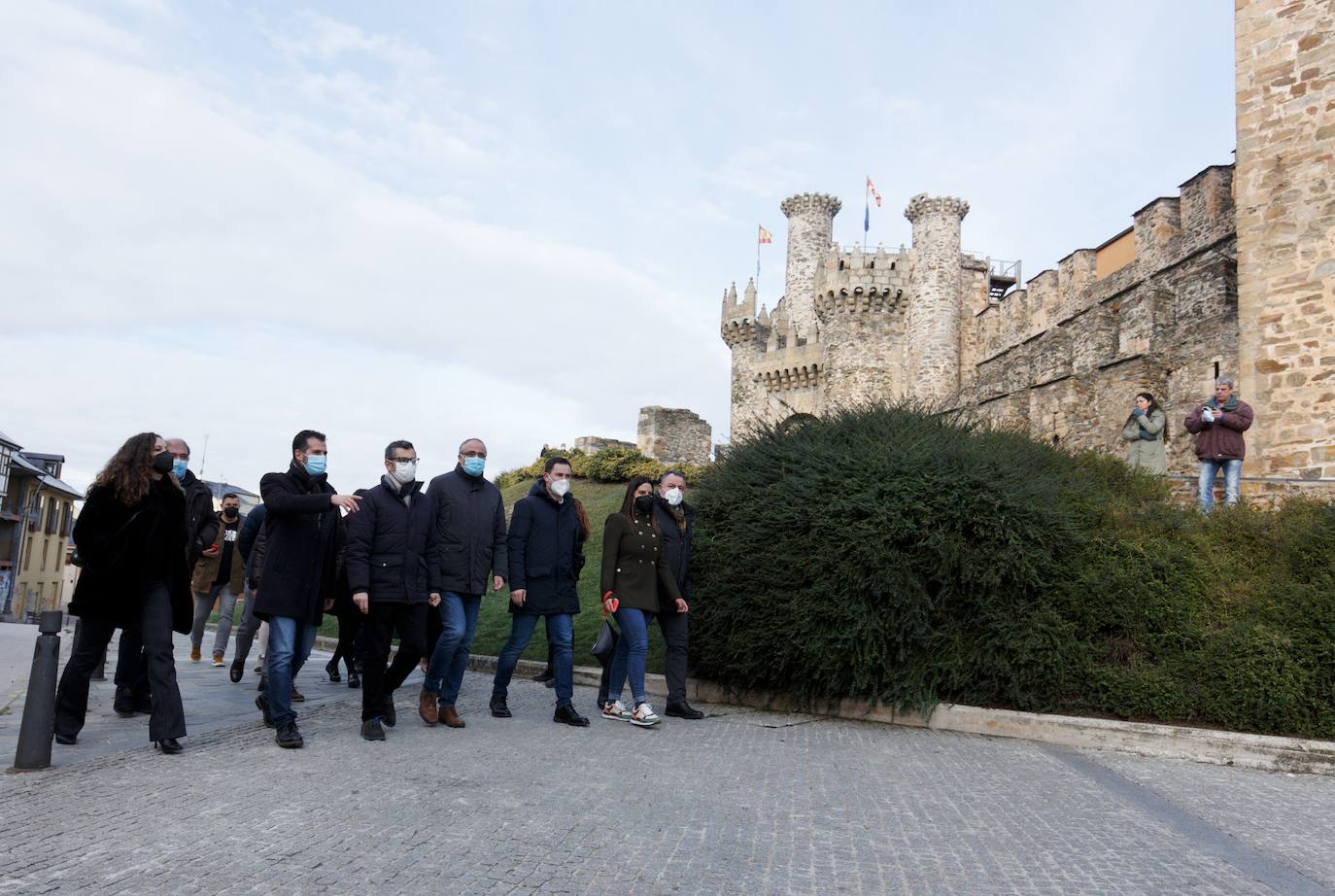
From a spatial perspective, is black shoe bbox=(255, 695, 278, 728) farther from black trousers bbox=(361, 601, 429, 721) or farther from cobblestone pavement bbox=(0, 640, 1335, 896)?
black trousers bbox=(361, 601, 429, 721)

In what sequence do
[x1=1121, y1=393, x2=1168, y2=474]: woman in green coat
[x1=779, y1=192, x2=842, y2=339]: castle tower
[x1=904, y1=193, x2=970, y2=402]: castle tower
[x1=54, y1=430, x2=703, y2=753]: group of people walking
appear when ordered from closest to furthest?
[x1=54, y1=430, x2=703, y2=753]: group of people walking < [x1=1121, y1=393, x2=1168, y2=474]: woman in green coat < [x1=904, y1=193, x2=970, y2=402]: castle tower < [x1=779, y1=192, x2=842, y2=339]: castle tower

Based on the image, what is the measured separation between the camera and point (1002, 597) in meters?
7.71

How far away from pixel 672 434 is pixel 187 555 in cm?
3116

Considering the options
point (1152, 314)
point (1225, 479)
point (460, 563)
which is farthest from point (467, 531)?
point (1152, 314)

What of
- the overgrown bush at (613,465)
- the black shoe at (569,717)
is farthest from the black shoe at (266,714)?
the overgrown bush at (613,465)

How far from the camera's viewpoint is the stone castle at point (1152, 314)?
12695 mm

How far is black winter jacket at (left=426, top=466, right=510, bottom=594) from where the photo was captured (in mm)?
Answer: 7082

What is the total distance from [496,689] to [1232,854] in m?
5.16

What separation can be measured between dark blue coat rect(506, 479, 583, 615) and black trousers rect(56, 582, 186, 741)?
8.07ft

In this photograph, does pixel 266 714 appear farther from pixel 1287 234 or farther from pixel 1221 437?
pixel 1287 234

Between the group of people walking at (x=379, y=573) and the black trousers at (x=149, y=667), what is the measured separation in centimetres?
1

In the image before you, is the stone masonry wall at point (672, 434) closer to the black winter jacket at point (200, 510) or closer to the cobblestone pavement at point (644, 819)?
the black winter jacket at point (200, 510)

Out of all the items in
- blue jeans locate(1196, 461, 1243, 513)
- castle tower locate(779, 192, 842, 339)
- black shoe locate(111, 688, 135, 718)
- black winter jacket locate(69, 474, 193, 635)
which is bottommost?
black shoe locate(111, 688, 135, 718)

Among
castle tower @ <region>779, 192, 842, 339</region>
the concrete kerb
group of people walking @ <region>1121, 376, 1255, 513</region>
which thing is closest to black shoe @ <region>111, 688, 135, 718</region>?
the concrete kerb
